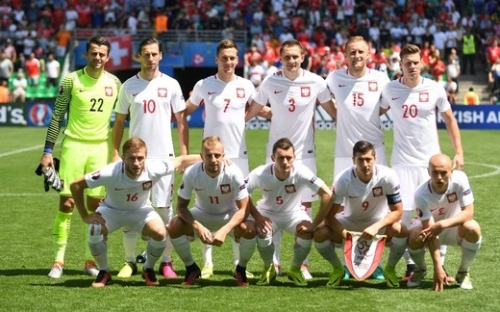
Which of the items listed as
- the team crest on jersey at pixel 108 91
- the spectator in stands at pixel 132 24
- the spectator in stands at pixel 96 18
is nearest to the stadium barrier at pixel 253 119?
the spectator in stands at pixel 132 24

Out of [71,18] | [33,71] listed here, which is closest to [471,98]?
[71,18]

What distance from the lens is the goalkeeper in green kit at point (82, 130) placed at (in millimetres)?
10047

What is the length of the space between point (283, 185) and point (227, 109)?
1088 mm

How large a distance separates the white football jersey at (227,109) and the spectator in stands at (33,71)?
1027 inches

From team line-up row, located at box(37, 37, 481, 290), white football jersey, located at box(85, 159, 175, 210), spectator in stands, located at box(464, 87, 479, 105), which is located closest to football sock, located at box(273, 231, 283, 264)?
team line-up row, located at box(37, 37, 481, 290)

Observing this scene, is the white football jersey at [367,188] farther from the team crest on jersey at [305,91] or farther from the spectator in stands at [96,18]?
the spectator in stands at [96,18]

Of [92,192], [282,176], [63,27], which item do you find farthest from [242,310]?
[63,27]

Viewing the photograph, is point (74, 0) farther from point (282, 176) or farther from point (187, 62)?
point (282, 176)

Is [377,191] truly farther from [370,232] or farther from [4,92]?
[4,92]

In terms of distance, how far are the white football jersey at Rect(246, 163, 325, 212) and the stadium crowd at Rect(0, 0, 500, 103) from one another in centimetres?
2509

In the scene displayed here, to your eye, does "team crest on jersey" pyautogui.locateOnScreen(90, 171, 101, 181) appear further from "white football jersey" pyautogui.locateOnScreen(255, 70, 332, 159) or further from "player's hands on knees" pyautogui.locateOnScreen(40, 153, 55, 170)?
"white football jersey" pyautogui.locateOnScreen(255, 70, 332, 159)

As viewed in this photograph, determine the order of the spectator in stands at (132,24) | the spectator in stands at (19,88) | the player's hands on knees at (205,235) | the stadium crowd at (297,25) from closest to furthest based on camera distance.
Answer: the player's hands on knees at (205,235), the spectator in stands at (19,88), the stadium crowd at (297,25), the spectator in stands at (132,24)

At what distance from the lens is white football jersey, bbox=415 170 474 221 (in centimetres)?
918

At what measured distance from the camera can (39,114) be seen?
32.6 metres
